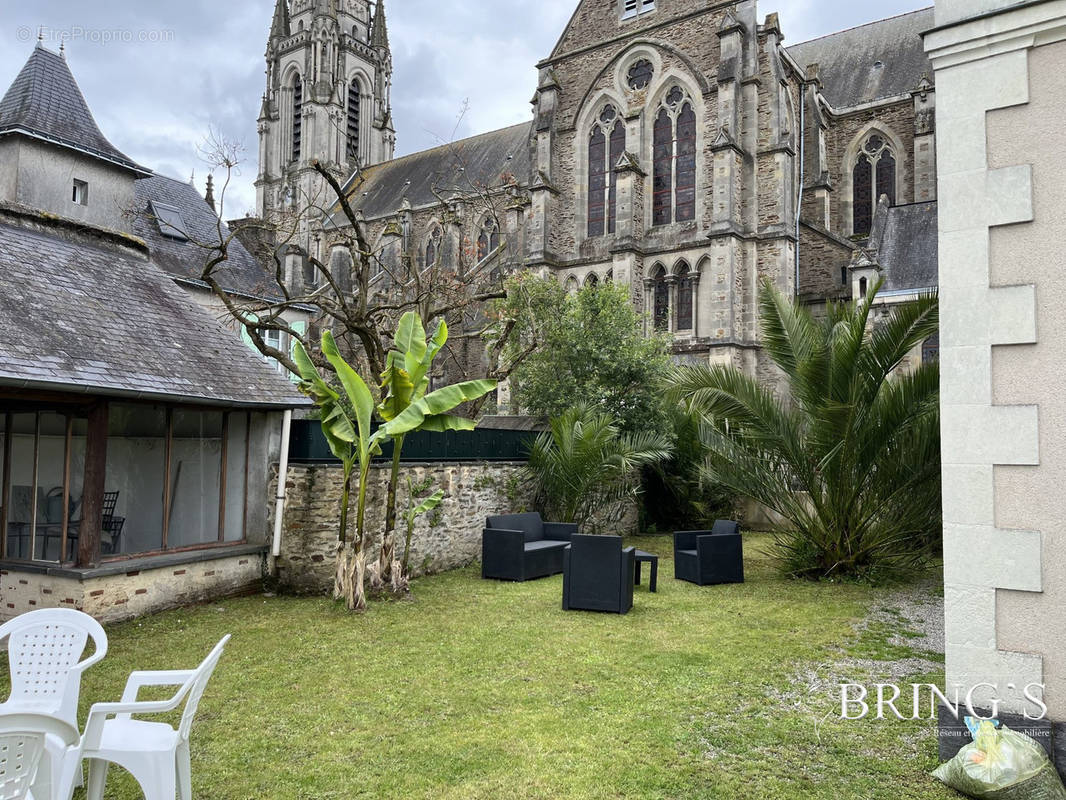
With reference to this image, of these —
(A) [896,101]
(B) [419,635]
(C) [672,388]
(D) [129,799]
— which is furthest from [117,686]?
(A) [896,101]

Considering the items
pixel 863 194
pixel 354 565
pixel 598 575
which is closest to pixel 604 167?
pixel 863 194

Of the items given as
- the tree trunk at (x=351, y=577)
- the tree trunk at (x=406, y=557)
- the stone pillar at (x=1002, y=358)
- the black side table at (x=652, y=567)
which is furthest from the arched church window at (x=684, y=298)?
the stone pillar at (x=1002, y=358)

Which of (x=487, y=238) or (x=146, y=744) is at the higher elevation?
(x=487, y=238)

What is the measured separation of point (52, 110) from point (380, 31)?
39.1 m

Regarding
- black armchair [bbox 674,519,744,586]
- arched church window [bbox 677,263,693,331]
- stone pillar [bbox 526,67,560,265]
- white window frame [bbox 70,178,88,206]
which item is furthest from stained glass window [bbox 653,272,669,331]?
white window frame [bbox 70,178,88,206]

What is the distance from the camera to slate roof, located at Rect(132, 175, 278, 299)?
21.9 m

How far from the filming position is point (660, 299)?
27844 mm

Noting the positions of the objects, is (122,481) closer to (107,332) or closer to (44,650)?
(107,332)

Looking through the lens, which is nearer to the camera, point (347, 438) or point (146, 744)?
point (146, 744)

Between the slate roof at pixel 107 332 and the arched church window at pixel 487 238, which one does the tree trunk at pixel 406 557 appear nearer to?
the slate roof at pixel 107 332

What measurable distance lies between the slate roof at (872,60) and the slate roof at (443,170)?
13.9 meters

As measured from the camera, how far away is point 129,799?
4.27m

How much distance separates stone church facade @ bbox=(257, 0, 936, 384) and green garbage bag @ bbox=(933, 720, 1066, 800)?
1867cm

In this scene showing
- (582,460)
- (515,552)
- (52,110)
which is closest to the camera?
(515,552)
